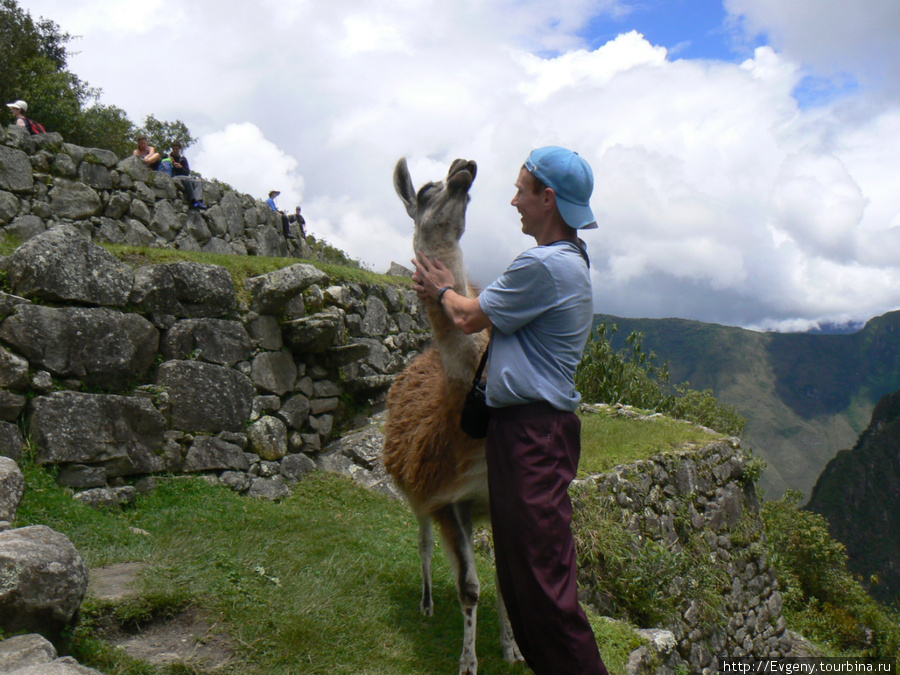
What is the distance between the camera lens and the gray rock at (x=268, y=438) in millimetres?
6727

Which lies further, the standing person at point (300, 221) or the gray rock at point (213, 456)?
the standing person at point (300, 221)

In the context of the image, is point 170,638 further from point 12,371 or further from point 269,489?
point 269,489

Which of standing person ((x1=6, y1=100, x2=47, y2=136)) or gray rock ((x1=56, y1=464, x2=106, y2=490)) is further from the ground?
standing person ((x1=6, y1=100, x2=47, y2=136))

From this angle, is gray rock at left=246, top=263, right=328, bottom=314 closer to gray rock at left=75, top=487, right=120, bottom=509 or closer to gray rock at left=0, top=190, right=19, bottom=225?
gray rock at left=75, top=487, right=120, bottom=509

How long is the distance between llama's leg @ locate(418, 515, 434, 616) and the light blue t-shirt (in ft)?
6.35

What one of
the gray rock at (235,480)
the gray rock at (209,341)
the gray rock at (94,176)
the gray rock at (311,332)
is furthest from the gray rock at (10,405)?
the gray rock at (94,176)

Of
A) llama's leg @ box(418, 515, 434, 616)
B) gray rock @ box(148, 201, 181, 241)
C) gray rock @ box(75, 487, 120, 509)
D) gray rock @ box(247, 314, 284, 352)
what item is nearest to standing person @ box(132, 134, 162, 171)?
gray rock @ box(148, 201, 181, 241)

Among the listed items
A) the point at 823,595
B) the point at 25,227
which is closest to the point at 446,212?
the point at 25,227

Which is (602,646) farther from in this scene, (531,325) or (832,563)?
(832,563)

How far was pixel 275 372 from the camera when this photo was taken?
7.17 metres

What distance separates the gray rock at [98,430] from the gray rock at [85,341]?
0.78 feet

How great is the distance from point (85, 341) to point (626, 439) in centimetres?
703

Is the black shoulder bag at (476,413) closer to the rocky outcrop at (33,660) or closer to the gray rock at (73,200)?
the rocky outcrop at (33,660)

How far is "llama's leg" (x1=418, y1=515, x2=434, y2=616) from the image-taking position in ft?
13.0
